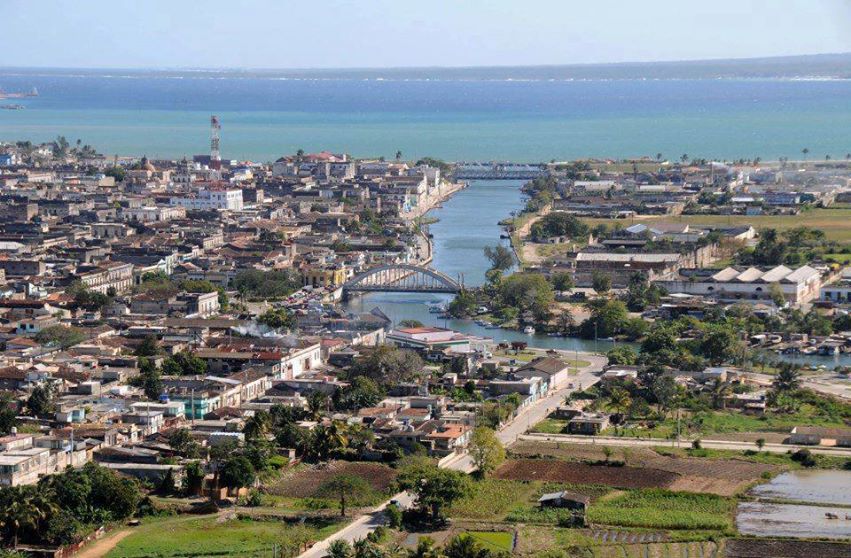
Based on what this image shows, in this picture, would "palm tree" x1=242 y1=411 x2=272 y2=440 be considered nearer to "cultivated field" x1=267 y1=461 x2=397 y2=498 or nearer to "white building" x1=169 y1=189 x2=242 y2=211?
"cultivated field" x1=267 y1=461 x2=397 y2=498

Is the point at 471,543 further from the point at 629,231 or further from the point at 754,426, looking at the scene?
the point at 629,231

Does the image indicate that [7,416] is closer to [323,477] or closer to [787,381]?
[323,477]

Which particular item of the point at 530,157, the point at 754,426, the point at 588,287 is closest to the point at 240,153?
the point at 530,157

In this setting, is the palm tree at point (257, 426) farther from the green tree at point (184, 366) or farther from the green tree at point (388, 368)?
the green tree at point (184, 366)

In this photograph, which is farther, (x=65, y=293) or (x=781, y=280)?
(x=781, y=280)

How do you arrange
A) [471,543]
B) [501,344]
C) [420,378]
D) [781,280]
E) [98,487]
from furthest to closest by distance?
[781,280]
[501,344]
[420,378]
[98,487]
[471,543]

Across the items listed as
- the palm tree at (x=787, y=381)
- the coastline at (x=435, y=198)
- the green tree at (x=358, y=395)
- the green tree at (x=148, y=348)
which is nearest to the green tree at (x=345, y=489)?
the green tree at (x=358, y=395)
